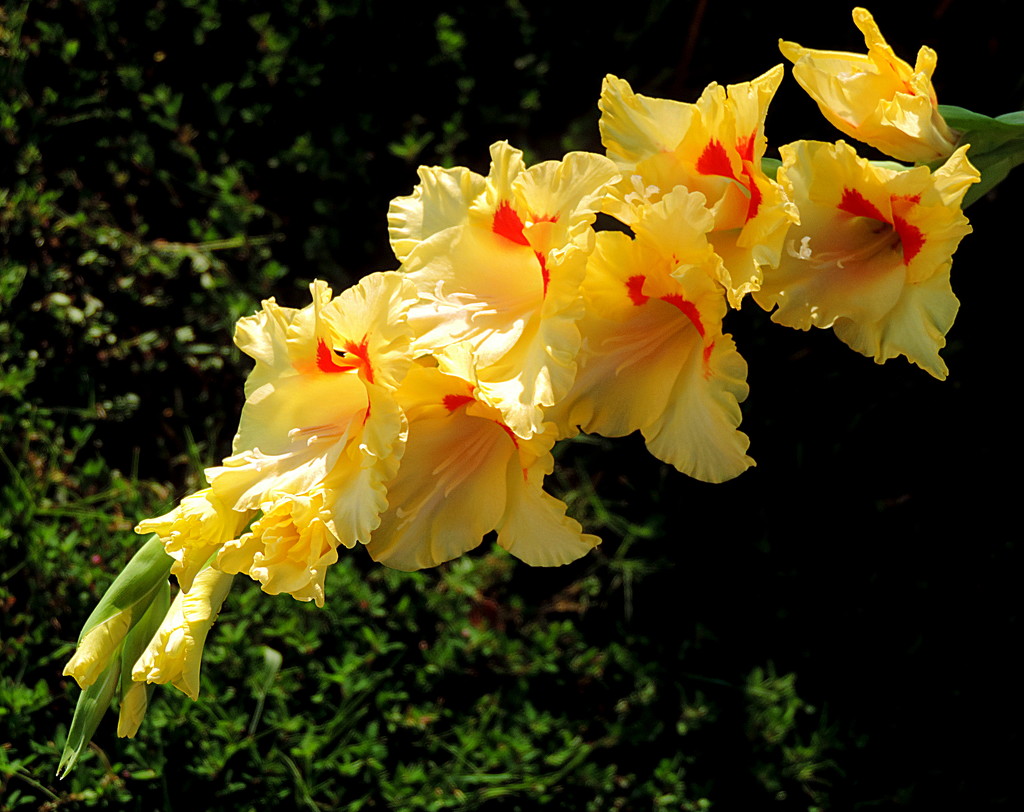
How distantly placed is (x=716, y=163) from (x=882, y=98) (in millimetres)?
175

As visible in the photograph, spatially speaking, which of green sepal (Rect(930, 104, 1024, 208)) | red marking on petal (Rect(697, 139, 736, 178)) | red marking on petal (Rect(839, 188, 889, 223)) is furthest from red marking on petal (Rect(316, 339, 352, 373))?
green sepal (Rect(930, 104, 1024, 208))

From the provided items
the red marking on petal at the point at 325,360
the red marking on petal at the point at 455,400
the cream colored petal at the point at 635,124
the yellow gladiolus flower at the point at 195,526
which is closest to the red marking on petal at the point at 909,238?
the cream colored petal at the point at 635,124

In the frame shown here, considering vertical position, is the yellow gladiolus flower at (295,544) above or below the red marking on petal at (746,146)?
below

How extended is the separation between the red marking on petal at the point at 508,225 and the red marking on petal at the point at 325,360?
21 centimetres

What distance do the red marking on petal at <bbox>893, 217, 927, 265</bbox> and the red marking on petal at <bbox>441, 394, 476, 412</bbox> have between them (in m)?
0.45

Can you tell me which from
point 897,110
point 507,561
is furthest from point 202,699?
point 897,110

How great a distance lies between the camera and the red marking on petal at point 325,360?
0.95 meters

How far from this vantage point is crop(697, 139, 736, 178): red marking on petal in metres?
0.92

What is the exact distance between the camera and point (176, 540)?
0.92 meters

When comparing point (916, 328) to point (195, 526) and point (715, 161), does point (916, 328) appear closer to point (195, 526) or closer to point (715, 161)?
point (715, 161)

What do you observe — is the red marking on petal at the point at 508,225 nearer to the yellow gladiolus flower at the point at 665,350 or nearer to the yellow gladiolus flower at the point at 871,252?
the yellow gladiolus flower at the point at 665,350

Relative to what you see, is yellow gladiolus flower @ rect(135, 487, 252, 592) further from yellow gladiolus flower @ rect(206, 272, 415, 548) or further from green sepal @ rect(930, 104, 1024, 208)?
green sepal @ rect(930, 104, 1024, 208)

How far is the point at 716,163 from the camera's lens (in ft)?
3.08

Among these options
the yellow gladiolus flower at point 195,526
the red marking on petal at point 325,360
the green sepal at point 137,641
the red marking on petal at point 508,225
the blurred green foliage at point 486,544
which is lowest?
the blurred green foliage at point 486,544
